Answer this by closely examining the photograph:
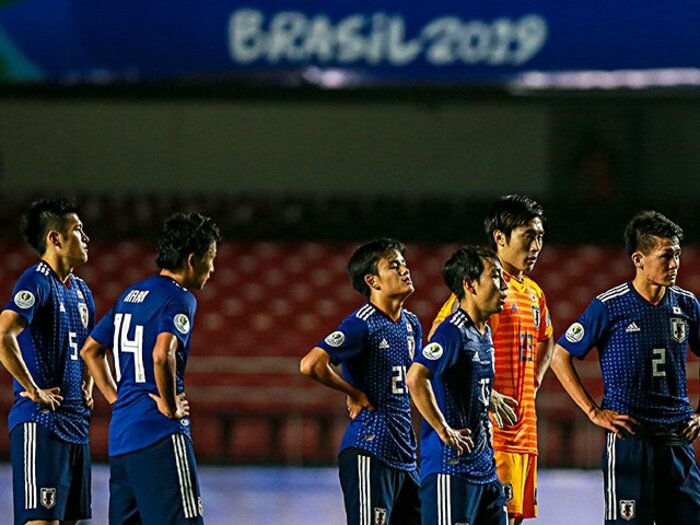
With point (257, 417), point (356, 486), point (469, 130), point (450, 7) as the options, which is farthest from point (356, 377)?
point (469, 130)

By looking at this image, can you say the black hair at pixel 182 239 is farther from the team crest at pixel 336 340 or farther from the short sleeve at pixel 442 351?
the short sleeve at pixel 442 351

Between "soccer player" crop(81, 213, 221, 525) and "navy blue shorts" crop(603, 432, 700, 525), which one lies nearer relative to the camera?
"soccer player" crop(81, 213, 221, 525)

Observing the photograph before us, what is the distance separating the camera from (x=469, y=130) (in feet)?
58.0

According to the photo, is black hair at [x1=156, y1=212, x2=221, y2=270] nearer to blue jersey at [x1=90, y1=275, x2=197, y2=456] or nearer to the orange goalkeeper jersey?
blue jersey at [x1=90, y1=275, x2=197, y2=456]

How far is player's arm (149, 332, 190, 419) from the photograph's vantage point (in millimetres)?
5457

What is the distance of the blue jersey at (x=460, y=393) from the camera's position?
18.2 feet

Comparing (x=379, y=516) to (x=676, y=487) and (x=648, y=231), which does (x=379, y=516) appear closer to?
(x=676, y=487)

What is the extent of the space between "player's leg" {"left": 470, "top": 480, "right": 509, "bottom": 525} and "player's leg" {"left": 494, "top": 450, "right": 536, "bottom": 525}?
0.65m

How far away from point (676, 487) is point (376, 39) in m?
7.04

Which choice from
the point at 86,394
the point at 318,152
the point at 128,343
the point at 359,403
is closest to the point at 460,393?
the point at 359,403

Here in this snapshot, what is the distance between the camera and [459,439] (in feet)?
18.1

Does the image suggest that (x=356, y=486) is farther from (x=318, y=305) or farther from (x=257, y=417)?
(x=318, y=305)

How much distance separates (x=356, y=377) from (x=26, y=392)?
143 centimetres

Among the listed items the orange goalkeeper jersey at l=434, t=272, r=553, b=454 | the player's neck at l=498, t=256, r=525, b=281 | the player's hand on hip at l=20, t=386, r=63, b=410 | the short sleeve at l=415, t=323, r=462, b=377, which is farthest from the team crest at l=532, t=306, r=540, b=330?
the player's hand on hip at l=20, t=386, r=63, b=410
